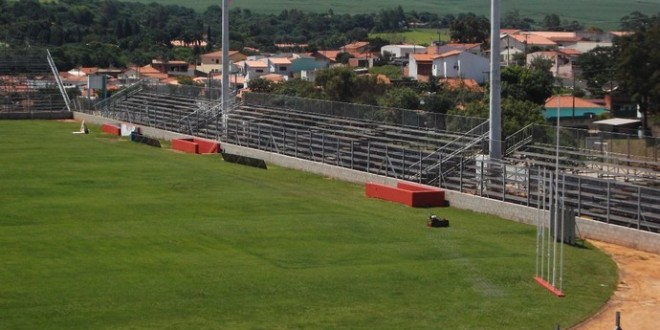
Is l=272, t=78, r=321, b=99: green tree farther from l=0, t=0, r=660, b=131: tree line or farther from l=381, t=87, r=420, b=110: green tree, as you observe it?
l=381, t=87, r=420, b=110: green tree

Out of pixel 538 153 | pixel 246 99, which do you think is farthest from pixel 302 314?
pixel 246 99

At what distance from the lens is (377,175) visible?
A: 35.3m

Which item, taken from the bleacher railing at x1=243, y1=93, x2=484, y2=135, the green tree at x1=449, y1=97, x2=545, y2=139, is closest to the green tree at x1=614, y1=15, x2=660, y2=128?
the green tree at x1=449, y1=97, x2=545, y2=139

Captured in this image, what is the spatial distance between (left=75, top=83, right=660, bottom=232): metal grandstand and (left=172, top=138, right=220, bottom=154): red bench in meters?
1.31

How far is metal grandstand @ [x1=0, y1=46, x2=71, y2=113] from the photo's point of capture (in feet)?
214

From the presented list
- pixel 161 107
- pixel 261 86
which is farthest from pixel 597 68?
pixel 161 107

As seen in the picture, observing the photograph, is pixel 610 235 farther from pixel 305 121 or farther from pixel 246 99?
pixel 246 99

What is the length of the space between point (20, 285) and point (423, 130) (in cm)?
2132

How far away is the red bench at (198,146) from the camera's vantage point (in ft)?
148

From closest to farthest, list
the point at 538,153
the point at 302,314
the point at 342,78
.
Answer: the point at 302,314
the point at 538,153
the point at 342,78

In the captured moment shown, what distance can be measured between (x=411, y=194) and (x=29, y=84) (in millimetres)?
43106

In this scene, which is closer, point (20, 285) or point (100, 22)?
point (20, 285)

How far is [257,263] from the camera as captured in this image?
71.0ft

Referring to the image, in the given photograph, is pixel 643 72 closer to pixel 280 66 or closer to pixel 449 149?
pixel 449 149
